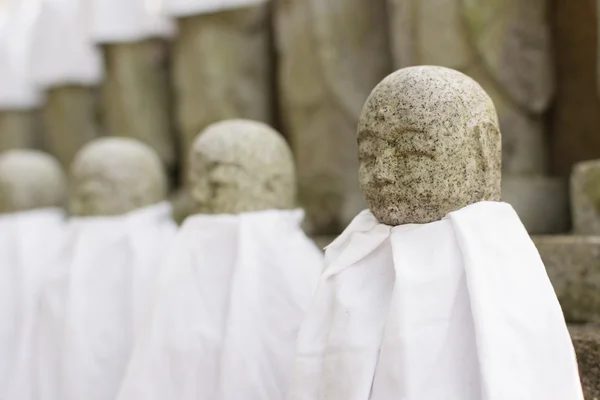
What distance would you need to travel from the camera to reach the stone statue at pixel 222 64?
399cm

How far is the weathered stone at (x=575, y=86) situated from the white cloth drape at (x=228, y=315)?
1.38 m

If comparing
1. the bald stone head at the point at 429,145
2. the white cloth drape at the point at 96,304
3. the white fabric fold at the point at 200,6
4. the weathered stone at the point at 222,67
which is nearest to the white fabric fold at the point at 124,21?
the weathered stone at the point at 222,67

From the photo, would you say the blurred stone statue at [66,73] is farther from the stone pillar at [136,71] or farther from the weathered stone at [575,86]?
→ the weathered stone at [575,86]

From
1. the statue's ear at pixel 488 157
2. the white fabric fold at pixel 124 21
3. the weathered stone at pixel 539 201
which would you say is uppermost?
the white fabric fold at pixel 124 21

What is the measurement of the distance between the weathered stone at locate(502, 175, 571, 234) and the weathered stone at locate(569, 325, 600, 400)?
0.87 m

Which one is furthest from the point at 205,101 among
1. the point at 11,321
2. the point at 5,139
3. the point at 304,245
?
the point at 5,139

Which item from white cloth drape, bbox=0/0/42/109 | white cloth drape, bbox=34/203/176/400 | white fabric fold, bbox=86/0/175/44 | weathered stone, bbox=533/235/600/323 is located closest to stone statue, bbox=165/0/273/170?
white fabric fold, bbox=86/0/175/44

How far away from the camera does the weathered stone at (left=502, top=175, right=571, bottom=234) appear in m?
2.83

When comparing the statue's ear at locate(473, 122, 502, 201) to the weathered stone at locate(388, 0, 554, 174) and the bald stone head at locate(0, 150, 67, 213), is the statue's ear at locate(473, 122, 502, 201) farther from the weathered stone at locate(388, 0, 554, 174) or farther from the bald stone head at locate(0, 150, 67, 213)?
the bald stone head at locate(0, 150, 67, 213)

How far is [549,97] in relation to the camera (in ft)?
10.0

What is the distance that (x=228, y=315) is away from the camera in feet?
7.45

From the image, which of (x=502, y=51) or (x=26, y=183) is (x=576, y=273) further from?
(x=26, y=183)

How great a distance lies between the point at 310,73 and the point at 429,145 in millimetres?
1998

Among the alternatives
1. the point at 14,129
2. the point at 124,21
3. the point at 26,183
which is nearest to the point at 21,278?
the point at 26,183
